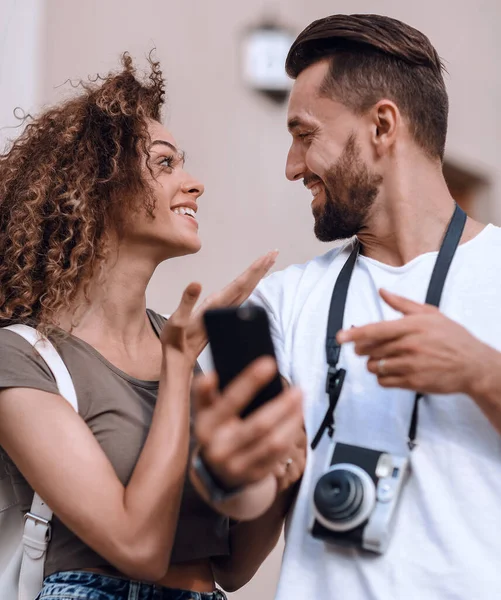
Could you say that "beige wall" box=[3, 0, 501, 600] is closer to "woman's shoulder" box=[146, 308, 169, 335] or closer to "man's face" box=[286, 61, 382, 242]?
"woman's shoulder" box=[146, 308, 169, 335]

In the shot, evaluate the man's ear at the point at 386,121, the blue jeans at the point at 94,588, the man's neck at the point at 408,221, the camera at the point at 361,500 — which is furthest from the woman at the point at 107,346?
the man's ear at the point at 386,121

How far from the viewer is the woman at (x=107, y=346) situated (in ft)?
5.99

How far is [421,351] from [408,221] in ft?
1.71

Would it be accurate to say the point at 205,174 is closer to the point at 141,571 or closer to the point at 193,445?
the point at 193,445

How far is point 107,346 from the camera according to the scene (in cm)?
217

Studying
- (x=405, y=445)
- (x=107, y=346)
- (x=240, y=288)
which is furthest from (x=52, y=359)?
(x=405, y=445)

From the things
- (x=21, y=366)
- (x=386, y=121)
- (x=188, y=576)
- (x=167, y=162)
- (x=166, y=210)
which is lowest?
(x=188, y=576)

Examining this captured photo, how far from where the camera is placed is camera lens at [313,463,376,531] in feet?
5.57

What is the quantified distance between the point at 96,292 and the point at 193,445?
0.46 metres

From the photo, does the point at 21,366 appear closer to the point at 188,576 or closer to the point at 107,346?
the point at 107,346

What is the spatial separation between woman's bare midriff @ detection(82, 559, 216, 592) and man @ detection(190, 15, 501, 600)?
272 mm

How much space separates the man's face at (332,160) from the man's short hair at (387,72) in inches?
1.6

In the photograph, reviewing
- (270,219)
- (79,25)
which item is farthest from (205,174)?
(79,25)

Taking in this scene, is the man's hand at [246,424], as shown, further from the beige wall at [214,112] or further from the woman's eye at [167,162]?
the beige wall at [214,112]
